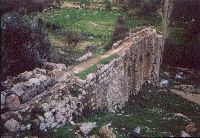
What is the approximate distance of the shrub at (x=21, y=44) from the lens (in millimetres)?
17406

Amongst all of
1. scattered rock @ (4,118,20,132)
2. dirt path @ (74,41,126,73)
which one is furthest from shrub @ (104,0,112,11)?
scattered rock @ (4,118,20,132)

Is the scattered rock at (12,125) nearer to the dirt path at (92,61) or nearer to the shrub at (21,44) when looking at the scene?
the shrub at (21,44)

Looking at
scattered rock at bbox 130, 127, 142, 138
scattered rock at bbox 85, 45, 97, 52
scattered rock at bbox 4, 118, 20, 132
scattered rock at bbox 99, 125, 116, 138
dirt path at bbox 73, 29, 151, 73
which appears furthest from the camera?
scattered rock at bbox 85, 45, 97, 52

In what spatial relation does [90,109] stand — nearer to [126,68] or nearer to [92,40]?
[126,68]

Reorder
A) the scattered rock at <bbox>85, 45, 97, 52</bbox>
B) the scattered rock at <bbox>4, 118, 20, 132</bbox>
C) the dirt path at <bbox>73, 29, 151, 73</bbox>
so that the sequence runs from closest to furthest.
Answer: the scattered rock at <bbox>4, 118, 20, 132</bbox>
the dirt path at <bbox>73, 29, 151, 73</bbox>
the scattered rock at <bbox>85, 45, 97, 52</bbox>

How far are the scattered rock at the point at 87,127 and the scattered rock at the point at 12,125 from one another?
2356mm

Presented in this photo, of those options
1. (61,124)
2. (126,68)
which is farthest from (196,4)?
(61,124)

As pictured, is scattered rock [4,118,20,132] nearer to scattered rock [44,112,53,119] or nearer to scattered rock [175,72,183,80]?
scattered rock [44,112,53,119]

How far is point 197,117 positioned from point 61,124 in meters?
9.08

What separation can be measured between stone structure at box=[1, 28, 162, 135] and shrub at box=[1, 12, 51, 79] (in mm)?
918

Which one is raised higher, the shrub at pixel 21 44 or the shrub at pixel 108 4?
the shrub at pixel 21 44

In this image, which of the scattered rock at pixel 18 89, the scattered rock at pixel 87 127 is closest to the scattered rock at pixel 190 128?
the scattered rock at pixel 87 127

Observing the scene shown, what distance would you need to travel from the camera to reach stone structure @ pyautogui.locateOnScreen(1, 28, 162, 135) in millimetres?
13664

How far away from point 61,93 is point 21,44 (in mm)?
3846
